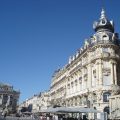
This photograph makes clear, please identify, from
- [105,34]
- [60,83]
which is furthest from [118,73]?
[60,83]

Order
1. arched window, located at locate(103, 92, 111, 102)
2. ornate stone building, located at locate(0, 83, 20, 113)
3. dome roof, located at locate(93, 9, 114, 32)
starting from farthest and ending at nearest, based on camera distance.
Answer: ornate stone building, located at locate(0, 83, 20, 113) < dome roof, located at locate(93, 9, 114, 32) < arched window, located at locate(103, 92, 111, 102)

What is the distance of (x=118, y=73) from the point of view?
66938mm

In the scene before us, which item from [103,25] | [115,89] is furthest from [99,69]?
[103,25]

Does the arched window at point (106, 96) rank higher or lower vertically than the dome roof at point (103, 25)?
lower

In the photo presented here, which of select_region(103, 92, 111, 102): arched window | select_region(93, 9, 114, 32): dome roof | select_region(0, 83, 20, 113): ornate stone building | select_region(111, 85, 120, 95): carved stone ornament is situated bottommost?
select_region(103, 92, 111, 102): arched window

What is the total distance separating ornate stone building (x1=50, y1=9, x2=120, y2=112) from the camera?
63.1 meters

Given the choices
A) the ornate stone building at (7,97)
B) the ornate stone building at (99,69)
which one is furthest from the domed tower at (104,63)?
the ornate stone building at (7,97)

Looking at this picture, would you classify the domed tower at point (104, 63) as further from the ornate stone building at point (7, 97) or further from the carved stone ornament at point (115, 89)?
A: the ornate stone building at point (7, 97)

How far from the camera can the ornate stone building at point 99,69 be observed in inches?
2484

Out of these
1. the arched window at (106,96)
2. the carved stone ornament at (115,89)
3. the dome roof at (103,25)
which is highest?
the dome roof at (103,25)

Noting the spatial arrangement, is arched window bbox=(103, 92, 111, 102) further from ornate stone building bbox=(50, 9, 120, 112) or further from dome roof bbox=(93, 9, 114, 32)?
dome roof bbox=(93, 9, 114, 32)

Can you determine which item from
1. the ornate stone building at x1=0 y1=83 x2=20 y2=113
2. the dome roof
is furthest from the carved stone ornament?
the ornate stone building at x1=0 y1=83 x2=20 y2=113

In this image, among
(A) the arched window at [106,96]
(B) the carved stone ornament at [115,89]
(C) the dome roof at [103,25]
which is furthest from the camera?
(C) the dome roof at [103,25]

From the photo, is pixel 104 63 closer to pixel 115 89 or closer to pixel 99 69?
pixel 99 69
